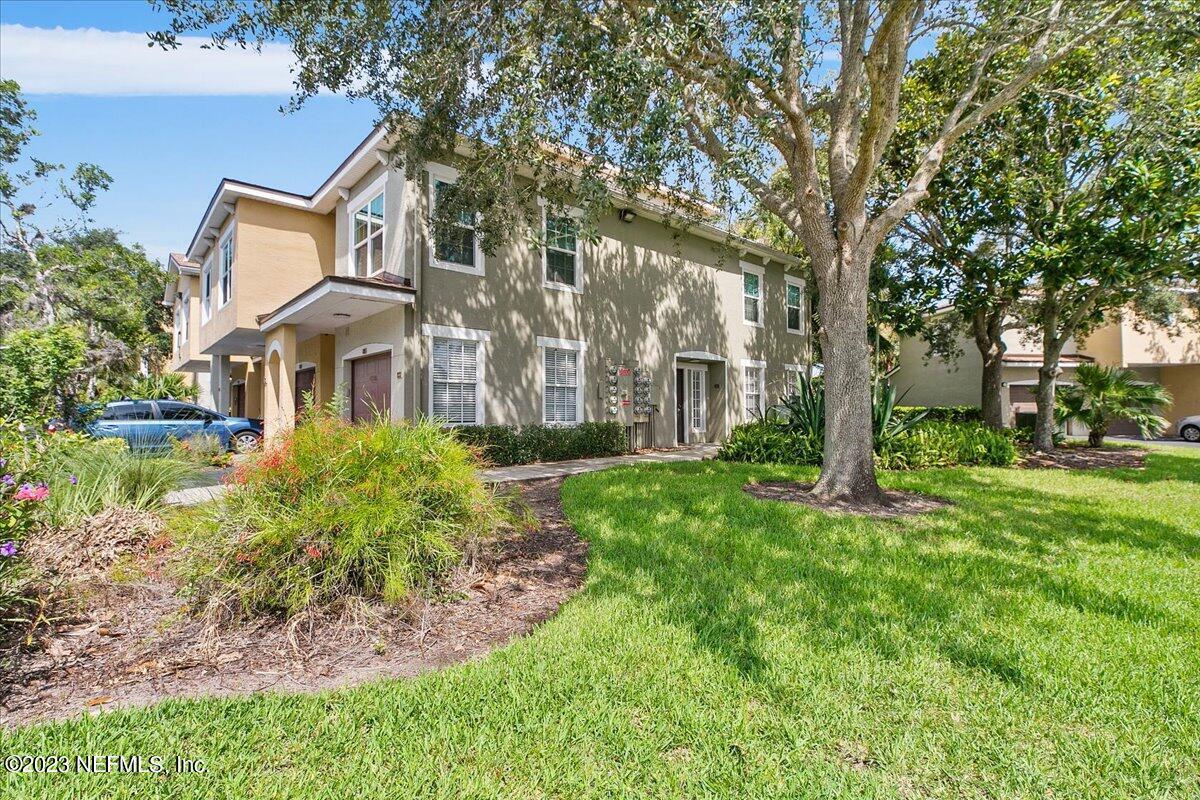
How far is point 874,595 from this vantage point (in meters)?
4.12

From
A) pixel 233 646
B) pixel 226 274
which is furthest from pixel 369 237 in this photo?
pixel 233 646

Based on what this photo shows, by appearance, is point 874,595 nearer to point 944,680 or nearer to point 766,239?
point 944,680

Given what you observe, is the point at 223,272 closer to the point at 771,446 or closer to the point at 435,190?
the point at 435,190

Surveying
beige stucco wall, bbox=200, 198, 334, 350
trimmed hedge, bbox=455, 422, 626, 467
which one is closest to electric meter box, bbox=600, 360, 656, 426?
trimmed hedge, bbox=455, 422, 626, 467

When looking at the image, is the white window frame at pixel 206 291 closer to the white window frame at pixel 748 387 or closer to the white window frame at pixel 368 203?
the white window frame at pixel 368 203

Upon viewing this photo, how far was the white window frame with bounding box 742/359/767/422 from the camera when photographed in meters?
17.6

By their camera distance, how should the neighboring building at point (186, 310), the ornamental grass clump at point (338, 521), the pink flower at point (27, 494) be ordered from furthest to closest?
the neighboring building at point (186, 310) → the ornamental grass clump at point (338, 521) → the pink flower at point (27, 494)

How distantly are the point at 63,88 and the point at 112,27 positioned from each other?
617 centimetres

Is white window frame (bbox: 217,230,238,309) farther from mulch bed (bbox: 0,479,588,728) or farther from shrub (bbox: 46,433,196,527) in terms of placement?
mulch bed (bbox: 0,479,588,728)

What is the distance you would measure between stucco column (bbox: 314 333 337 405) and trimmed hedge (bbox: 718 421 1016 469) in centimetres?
971

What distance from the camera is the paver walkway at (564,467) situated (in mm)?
5720

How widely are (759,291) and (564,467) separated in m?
10.8

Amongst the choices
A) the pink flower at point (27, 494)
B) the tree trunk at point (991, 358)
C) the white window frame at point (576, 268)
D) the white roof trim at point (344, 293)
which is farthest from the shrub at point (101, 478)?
the tree trunk at point (991, 358)

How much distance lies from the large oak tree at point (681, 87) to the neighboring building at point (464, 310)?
1.65 meters
